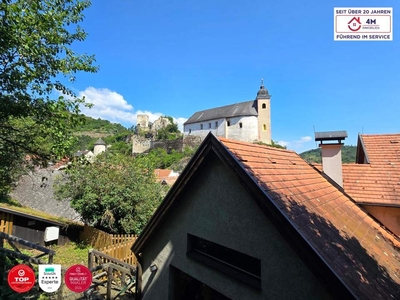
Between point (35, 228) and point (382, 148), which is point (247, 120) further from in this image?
point (382, 148)

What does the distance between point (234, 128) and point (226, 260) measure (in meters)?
57.9

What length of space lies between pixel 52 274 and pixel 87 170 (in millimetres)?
11649

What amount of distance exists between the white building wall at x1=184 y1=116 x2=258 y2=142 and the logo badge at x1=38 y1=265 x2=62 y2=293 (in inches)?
2017

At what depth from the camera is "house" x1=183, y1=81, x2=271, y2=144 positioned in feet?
192

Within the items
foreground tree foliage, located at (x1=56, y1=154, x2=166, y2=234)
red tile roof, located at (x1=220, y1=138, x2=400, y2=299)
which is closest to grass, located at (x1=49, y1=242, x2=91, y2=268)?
foreground tree foliage, located at (x1=56, y1=154, x2=166, y2=234)

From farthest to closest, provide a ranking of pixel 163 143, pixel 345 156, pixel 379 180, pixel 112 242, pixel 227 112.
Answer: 1. pixel 227 112
2. pixel 163 143
3. pixel 345 156
4. pixel 112 242
5. pixel 379 180

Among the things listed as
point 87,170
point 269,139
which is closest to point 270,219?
point 87,170

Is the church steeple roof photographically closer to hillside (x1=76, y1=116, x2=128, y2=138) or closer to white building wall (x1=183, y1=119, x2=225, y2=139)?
white building wall (x1=183, y1=119, x2=225, y2=139)

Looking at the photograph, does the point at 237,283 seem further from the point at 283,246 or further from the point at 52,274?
the point at 52,274

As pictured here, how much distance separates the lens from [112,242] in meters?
12.5

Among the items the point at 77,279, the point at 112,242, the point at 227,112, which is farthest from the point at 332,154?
the point at 227,112

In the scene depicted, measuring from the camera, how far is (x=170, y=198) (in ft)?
Result: 15.7

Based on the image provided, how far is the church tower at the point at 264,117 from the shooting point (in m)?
58.5

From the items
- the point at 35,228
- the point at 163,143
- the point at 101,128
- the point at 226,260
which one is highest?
the point at 101,128
